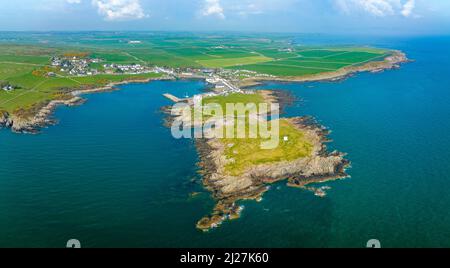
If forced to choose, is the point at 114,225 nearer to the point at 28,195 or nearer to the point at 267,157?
the point at 28,195

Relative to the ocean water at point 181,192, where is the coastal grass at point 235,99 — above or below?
above

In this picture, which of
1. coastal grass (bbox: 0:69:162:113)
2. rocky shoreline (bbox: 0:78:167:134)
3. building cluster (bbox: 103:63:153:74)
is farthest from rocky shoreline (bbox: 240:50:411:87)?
rocky shoreline (bbox: 0:78:167:134)

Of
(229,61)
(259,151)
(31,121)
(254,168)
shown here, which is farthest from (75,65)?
(254,168)

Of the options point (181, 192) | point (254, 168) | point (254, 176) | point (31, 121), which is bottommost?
point (181, 192)

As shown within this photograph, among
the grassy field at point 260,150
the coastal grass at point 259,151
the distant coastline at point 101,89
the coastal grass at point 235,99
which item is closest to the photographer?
the coastal grass at point 259,151

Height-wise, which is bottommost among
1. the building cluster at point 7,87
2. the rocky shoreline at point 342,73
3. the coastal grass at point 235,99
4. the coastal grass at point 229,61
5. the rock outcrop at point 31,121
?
the rock outcrop at point 31,121

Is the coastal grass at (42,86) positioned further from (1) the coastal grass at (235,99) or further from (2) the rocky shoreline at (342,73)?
(1) the coastal grass at (235,99)

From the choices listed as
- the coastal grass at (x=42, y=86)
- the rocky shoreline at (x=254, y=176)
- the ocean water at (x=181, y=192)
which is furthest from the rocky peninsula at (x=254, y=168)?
the coastal grass at (x=42, y=86)

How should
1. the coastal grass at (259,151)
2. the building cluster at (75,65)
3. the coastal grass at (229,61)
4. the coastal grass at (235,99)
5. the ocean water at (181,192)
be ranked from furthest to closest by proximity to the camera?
the coastal grass at (229,61), the building cluster at (75,65), the coastal grass at (235,99), the coastal grass at (259,151), the ocean water at (181,192)

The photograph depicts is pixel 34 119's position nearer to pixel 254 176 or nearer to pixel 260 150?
pixel 260 150
